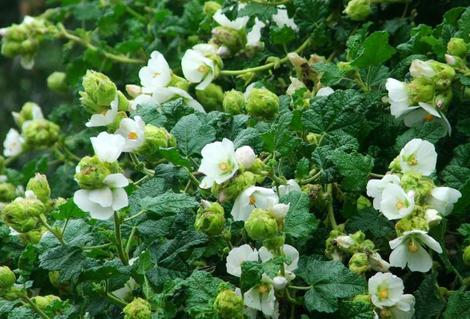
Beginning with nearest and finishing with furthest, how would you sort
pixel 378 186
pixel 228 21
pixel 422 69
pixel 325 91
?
1. pixel 378 186
2. pixel 422 69
3. pixel 325 91
4. pixel 228 21

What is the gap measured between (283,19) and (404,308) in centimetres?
72

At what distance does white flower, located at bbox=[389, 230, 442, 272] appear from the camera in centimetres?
117

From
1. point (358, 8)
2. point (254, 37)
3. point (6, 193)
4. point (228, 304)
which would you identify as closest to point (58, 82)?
point (6, 193)

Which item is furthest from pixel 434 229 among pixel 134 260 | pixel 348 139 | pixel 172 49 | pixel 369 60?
pixel 172 49

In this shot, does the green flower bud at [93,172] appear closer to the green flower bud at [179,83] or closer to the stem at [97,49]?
the green flower bud at [179,83]

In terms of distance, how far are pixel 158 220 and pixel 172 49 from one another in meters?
0.74

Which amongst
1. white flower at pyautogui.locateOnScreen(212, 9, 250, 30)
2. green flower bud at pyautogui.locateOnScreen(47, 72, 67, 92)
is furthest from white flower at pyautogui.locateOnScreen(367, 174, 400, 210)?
green flower bud at pyautogui.locateOnScreen(47, 72, 67, 92)

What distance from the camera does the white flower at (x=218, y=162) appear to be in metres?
1.21

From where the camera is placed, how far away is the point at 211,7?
1.77 metres

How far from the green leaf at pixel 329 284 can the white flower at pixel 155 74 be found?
44 cm

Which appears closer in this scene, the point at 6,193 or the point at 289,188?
the point at 289,188

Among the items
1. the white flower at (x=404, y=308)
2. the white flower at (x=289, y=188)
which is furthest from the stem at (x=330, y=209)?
the white flower at (x=404, y=308)

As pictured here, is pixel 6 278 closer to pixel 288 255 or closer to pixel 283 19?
pixel 288 255

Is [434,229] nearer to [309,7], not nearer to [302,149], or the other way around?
[302,149]
